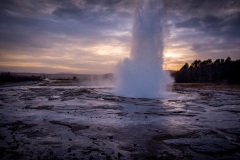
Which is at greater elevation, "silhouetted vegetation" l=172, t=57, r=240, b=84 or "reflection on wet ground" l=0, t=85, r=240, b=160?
"silhouetted vegetation" l=172, t=57, r=240, b=84

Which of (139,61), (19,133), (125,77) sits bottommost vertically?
(19,133)

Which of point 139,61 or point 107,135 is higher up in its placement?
point 139,61

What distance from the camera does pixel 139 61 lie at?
2647 cm

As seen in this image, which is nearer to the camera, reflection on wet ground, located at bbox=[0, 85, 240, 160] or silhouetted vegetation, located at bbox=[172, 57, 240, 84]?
reflection on wet ground, located at bbox=[0, 85, 240, 160]

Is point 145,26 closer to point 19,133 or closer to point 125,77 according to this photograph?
point 125,77

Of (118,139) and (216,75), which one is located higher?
(216,75)

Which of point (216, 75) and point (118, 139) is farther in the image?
point (216, 75)

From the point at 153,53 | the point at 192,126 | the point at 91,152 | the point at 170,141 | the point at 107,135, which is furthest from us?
the point at 153,53

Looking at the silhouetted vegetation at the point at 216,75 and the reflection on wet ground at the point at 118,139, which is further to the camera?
the silhouetted vegetation at the point at 216,75

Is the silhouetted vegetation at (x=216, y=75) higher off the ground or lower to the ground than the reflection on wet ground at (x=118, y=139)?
higher

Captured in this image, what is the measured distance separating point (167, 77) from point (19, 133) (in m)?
21.3

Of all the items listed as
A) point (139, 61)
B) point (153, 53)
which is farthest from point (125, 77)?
point (153, 53)

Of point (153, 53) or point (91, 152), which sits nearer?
point (91, 152)

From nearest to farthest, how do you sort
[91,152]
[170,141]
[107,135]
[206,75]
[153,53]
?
[91,152] < [170,141] < [107,135] < [153,53] < [206,75]
